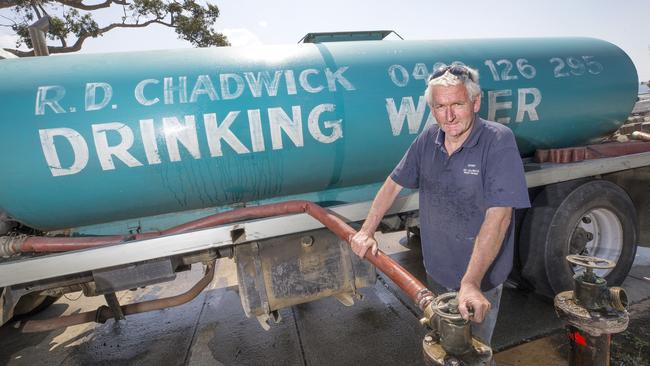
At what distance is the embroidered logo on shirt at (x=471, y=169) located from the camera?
1774 mm

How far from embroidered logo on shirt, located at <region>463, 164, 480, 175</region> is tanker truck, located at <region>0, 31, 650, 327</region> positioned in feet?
3.43

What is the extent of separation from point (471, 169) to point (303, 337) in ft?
8.10

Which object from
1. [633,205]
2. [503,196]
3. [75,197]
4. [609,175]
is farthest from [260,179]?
[633,205]

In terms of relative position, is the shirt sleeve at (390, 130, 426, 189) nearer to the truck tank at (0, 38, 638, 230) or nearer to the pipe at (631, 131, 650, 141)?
the truck tank at (0, 38, 638, 230)

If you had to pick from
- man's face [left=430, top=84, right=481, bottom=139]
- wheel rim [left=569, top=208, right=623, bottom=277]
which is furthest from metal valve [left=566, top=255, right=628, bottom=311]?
wheel rim [left=569, top=208, right=623, bottom=277]

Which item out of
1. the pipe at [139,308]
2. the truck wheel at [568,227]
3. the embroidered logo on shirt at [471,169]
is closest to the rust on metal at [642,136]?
the truck wheel at [568,227]

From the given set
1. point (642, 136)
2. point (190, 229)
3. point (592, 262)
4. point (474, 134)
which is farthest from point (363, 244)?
point (642, 136)

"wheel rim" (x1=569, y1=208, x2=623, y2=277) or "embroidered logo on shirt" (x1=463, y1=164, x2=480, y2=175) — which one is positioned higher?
"embroidered logo on shirt" (x1=463, y1=164, x2=480, y2=175)

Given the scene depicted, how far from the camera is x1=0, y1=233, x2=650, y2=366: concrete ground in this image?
9.78 feet

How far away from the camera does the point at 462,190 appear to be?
1.84 metres

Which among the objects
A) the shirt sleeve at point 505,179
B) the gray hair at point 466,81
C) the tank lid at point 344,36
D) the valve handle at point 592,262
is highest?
the tank lid at point 344,36

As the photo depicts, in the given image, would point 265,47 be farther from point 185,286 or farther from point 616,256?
point 616,256

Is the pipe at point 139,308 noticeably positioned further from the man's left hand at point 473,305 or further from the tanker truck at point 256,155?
the man's left hand at point 473,305

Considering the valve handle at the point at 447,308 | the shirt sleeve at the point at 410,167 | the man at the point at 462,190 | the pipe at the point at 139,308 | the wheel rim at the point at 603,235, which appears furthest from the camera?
the wheel rim at the point at 603,235
